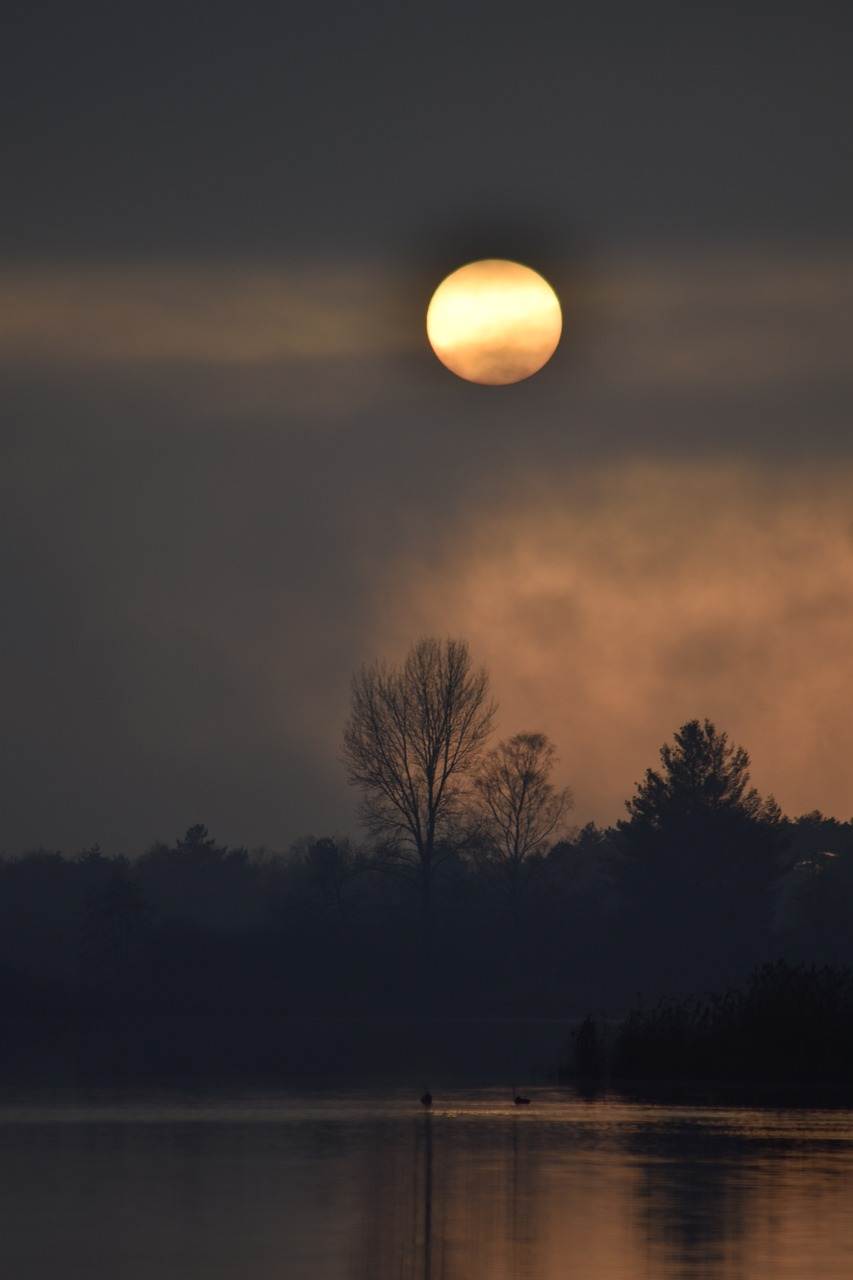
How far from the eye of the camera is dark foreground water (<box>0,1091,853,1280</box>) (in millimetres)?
17016

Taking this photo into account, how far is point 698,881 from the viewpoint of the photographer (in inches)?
3755

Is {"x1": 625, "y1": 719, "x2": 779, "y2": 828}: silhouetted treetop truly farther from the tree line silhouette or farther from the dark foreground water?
the dark foreground water

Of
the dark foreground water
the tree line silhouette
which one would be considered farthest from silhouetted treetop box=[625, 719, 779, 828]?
the dark foreground water

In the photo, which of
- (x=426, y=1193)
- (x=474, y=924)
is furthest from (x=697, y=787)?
(x=426, y=1193)

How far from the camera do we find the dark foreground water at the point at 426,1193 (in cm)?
1702

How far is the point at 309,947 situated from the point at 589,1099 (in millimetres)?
49553

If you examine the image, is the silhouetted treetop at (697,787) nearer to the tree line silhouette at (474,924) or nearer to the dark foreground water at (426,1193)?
the tree line silhouette at (474,924)

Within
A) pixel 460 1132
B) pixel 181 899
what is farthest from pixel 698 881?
pixel 460 1132

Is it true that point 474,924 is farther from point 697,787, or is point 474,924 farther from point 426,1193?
point 426,1193

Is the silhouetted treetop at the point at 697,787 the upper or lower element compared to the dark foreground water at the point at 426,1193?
upper

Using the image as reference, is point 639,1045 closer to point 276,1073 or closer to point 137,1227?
point 276,1073

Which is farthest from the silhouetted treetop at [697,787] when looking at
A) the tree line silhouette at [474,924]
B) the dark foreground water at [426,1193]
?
the dark foreground water at [426,1193]

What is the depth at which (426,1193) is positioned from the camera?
21.4 metres

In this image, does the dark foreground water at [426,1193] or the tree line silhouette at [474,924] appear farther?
the tree line silhouette at [474,924]
